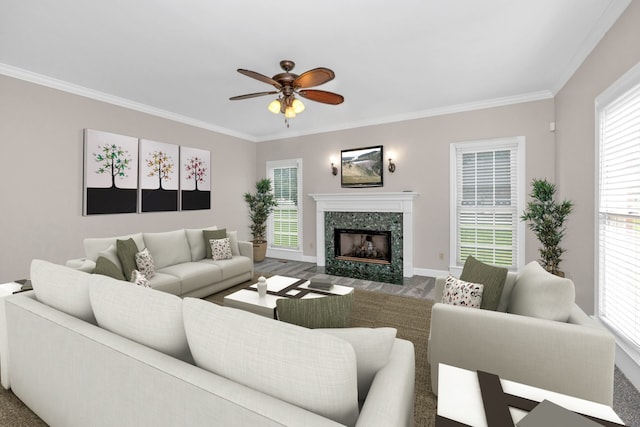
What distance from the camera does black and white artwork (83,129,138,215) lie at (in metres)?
3.89

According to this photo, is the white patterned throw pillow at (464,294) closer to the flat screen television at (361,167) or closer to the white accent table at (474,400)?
the white accent table at (474,400)

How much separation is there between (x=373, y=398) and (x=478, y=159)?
15.0 ft

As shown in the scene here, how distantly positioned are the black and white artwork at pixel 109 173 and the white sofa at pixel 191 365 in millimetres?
2876

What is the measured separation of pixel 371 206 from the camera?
5207mm

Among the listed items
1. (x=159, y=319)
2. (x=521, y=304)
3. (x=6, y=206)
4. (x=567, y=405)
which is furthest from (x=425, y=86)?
(x=6, y=206)

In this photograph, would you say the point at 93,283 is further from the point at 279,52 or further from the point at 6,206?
the point at 6,206

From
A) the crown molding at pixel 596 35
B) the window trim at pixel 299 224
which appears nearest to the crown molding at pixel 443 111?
the crown molding at pixel 596 35

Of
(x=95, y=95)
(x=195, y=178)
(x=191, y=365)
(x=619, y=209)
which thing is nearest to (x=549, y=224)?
(x=619, y=209)

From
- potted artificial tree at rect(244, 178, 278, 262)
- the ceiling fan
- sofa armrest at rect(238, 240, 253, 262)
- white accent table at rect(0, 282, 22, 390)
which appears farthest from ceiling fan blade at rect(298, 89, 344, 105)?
potted artificial tree at rect(244, 178, 278, 262)

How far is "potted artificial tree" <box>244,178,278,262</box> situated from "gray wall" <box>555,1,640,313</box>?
4.98 metres

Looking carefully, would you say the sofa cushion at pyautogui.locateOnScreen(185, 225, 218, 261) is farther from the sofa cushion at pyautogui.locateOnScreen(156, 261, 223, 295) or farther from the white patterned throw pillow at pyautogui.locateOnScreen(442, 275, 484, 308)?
the white patterned throw pillow at pyautogui.locateOnScreen(442, 275, 484, 308)

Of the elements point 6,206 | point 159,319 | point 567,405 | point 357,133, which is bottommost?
point 567,405

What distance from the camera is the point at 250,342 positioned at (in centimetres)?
97

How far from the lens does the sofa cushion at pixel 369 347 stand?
1.09m
